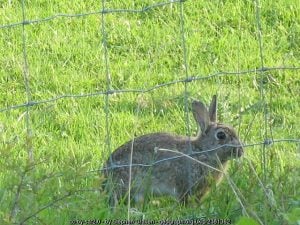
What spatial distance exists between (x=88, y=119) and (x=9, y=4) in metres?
2.07

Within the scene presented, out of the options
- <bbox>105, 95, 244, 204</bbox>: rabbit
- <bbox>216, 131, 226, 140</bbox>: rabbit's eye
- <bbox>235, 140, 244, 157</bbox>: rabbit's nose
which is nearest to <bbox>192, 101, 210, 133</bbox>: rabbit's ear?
<bbox>105, 95, 244, 204</bbox>: rabbit

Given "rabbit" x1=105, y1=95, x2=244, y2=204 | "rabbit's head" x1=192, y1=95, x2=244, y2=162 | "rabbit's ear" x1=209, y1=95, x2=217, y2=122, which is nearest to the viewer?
"rabbit" x1=105, y1=95, x2=244, y2=204

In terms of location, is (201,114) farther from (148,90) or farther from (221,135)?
(148,90)

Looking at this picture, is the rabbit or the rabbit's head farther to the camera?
the rabbit's head

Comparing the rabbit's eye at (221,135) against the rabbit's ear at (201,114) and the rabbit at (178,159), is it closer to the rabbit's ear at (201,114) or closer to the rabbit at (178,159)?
the rabbit at (178,159)

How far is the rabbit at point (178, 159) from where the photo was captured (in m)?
6.09

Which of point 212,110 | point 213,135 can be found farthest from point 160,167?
point 212,110

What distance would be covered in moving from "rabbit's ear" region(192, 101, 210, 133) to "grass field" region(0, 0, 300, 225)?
0.15 meters

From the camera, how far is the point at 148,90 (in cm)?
612

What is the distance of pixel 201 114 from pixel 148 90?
553 mm

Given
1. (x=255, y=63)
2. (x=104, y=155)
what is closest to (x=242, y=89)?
(x=255, y=63)

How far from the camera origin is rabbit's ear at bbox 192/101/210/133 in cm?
649

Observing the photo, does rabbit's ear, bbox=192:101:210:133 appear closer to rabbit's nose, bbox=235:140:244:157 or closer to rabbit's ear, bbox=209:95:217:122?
rabbit's ear, bbox=209:95:217:122

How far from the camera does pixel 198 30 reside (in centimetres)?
862
